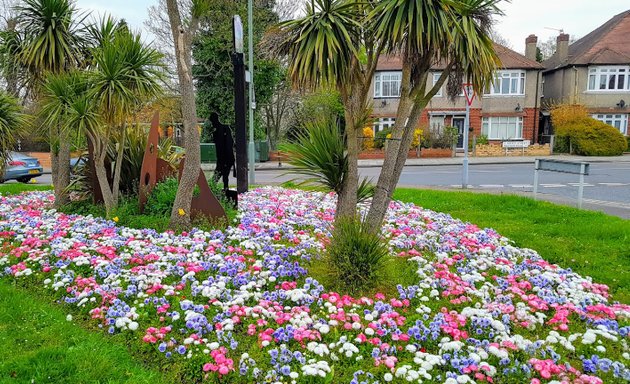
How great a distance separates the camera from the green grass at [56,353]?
3.05 metres

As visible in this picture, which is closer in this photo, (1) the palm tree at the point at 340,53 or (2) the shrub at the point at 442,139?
(1) the palm tree at the point at 340,53

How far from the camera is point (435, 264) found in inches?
207

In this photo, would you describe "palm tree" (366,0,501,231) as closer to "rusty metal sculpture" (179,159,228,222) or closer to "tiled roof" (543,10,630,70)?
"rusty metal sculpture" (179,159,228,222)

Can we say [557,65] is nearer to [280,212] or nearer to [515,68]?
[515,68]

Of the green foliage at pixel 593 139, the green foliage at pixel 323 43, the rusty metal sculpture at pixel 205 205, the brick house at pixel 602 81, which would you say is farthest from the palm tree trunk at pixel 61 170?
the brick house at pixel 602 81

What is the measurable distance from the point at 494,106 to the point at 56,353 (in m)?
37.1

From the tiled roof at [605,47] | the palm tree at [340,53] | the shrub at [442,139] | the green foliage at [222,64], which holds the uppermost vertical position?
the tiled roof at [605,47]

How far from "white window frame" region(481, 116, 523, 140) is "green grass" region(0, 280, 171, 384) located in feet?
119

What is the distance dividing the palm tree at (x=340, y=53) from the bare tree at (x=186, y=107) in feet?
4.87

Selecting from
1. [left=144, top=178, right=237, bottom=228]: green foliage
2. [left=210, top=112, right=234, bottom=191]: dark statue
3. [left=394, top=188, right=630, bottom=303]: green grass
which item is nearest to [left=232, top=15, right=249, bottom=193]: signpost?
[left=210, top=112, right=234, bottom=191]: dark statue

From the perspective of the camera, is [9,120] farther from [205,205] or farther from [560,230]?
[560,230]

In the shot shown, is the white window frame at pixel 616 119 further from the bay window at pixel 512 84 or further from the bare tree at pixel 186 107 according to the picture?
the bare tree at pixel 186 107

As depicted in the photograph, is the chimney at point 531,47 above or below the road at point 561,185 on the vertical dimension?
above

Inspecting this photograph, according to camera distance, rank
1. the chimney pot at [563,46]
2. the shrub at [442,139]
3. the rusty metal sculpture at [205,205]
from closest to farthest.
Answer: the rusty metal sculpture at [205,205], the shrub at [442,139], the chimney pot at [563,46]
